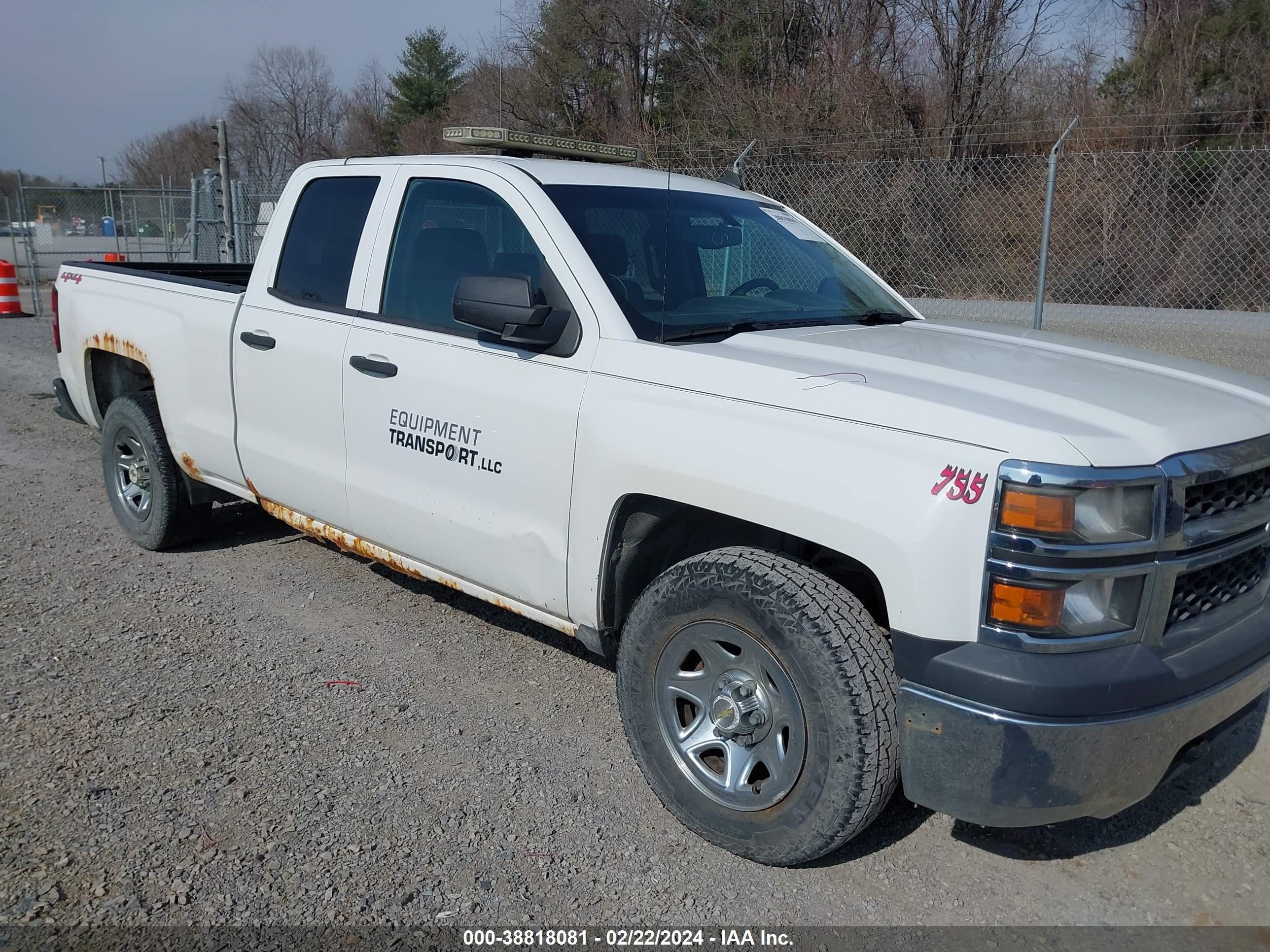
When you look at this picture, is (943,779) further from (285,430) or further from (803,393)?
(285,430)

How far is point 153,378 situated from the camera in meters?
5.25

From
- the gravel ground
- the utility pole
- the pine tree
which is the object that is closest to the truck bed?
the gravel ground

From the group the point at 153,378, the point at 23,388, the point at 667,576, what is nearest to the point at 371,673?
the point at 667,576

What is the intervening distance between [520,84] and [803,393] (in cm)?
1351

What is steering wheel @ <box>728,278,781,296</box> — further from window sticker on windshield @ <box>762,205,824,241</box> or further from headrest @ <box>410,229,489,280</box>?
headrest @ <box>410,229,489,280</box>

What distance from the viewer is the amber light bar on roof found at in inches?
168

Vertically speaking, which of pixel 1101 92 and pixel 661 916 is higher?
pixel 1101 92

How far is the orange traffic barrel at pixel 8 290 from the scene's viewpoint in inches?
647

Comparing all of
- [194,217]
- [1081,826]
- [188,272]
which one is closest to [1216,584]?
[1081,826]

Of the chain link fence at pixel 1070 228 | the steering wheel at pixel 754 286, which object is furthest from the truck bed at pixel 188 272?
the chain link fence at pixel 1070 228

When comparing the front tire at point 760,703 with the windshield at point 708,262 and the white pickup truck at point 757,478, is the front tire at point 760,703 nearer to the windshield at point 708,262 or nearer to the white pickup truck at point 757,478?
the white pickup truck at point 757,478

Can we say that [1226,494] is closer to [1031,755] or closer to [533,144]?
[1031,755]

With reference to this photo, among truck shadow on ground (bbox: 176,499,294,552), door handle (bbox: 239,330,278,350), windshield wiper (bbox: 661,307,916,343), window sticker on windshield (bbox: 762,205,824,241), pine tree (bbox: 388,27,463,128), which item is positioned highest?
pine tree (bbox: 388,27,463,128)

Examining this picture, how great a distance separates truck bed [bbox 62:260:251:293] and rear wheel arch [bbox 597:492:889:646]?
2.69 m
